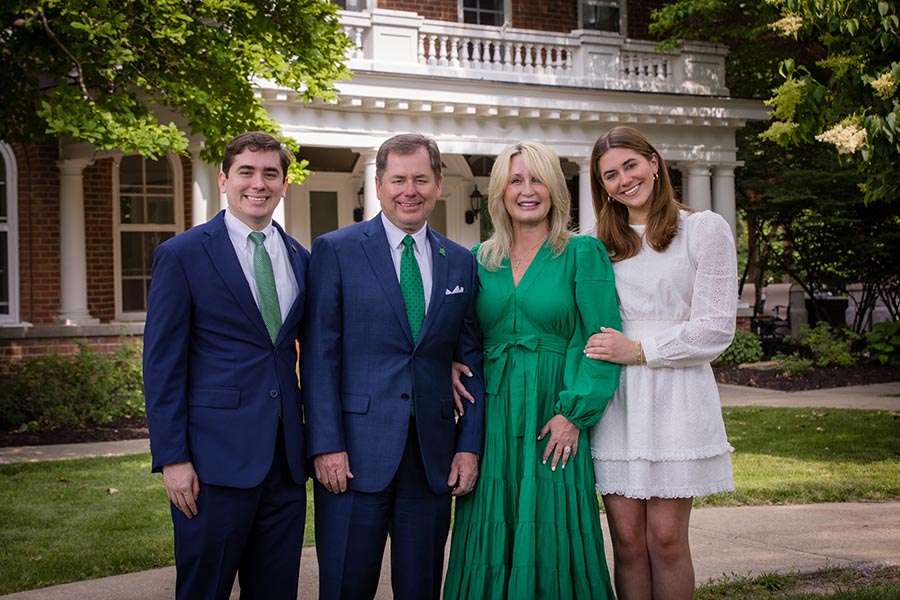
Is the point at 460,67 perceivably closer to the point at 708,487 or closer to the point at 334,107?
the point at 334,107

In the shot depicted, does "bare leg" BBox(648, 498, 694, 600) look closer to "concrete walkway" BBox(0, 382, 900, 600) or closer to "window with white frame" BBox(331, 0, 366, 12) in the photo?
"concrete walkway" BBox(0, 382, 900, 600)

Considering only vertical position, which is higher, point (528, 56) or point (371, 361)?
point (528, 56)

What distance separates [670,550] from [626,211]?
133 cm

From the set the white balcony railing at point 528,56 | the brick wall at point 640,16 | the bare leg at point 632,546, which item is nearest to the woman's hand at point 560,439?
the bare leg at point 632,546

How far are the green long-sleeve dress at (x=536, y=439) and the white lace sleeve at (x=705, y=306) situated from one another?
20cm

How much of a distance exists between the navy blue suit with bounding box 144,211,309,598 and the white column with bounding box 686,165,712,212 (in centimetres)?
1407

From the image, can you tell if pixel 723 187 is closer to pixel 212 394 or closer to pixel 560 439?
pixel 560 439

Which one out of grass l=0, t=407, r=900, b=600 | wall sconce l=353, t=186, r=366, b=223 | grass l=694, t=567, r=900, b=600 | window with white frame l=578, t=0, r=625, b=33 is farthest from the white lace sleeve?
window with white frame l=578, t=0, r=625, b=33

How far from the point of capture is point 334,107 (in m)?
13.7

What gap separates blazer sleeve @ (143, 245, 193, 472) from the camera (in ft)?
11.1

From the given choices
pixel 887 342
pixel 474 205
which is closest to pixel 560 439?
pixel 887 342

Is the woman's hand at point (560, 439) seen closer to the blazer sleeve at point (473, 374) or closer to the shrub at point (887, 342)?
the blazer sleeve at point (473, 374)

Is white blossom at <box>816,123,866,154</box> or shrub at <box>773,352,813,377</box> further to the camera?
shrub at <box>773,352,813,377</box>

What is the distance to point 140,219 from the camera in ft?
49.1
